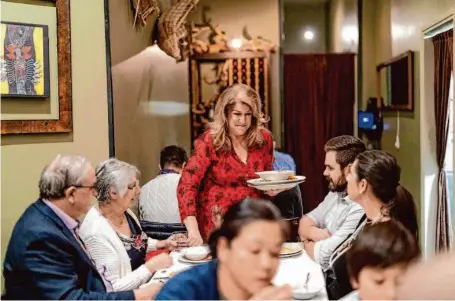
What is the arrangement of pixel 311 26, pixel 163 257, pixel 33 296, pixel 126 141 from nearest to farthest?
pixel 33 296 < pixel 163 257 < pixel 126 141 < pixel 311 26

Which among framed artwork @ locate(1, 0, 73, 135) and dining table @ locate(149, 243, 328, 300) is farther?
framed artwork @ locate(1, 0, 73, 135)

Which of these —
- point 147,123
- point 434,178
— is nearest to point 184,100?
point 147,123

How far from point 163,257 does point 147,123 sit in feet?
3.86

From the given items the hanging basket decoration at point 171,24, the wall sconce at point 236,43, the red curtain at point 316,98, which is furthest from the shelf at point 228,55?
the hanging basket decoration at point 171,24

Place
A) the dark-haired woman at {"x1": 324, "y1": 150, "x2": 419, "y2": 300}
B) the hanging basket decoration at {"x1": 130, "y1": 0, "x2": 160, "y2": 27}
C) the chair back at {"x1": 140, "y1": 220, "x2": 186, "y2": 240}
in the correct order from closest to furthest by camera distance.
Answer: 1. the dark-haired woman at {"x1": 324, "y1": 150, "x2": 419, "y2": 300}
2. the chair back at {"x1": 140, "y1": 220, "x2": 186, "y2": 240}
3. the hanging basket decoration at {"x1": 130, "y1": 0, "x2": 160, "y2": 27}

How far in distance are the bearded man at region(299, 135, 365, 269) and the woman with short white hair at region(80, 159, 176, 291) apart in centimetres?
28

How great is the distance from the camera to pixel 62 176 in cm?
82

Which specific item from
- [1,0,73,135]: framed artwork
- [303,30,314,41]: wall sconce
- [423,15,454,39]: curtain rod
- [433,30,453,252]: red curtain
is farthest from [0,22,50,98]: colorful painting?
[303,30,314,41]: wall sconce

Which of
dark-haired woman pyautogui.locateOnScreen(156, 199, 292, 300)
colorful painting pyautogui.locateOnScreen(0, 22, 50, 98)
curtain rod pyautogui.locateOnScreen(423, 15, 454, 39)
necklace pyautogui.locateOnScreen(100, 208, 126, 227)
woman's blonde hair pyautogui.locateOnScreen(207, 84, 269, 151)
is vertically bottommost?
necklace pyautogui.locateOnScreen(100, 208, 126, 227)

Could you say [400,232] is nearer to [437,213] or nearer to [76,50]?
[76,50]

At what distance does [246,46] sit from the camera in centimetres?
340

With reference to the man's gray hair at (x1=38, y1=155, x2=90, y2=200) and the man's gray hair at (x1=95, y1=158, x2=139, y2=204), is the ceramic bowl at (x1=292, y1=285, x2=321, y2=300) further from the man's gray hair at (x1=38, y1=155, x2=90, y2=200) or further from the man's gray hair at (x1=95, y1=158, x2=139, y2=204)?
the man's gray hair at (x1=95, y1=158, x2=139, y2=204)

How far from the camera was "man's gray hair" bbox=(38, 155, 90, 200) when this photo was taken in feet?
2.68

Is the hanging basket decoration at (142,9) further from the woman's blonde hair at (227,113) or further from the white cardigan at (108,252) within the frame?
the white cardigan at (108,252)
